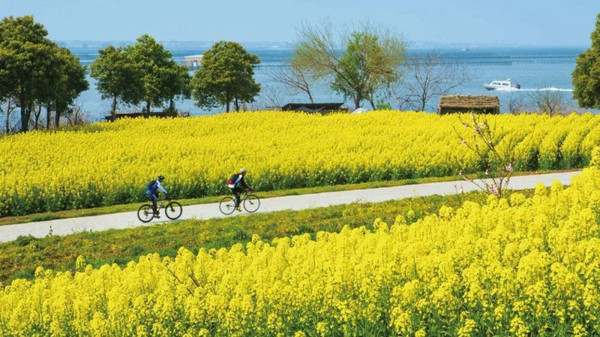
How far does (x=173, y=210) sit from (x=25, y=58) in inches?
682

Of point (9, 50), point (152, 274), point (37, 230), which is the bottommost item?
point (37, 230)

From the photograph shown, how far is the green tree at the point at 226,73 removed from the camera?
54094 mm

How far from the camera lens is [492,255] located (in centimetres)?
1025

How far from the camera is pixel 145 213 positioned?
23.1 metres

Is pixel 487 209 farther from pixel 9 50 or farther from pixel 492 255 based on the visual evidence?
pixel 9 50

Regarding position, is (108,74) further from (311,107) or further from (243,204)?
(243,204)

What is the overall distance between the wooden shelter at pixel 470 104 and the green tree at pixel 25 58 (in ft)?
67.9

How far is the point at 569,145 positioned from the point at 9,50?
2421 centimetres

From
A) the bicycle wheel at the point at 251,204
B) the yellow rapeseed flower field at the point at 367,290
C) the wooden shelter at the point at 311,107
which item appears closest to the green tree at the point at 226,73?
the wooden shelter at the point at 311,107

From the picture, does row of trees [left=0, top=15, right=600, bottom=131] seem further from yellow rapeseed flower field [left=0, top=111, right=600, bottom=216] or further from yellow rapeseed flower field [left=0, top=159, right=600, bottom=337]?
yellow rapeseed flower field [left=0, top=159, right=600, bottom=337]

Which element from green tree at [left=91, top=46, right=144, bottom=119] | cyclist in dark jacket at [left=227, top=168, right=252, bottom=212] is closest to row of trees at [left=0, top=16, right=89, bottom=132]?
green tree at [left=91, top=46, right=144, bottom=119]

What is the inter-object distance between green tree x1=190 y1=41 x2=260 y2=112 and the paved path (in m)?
28.8

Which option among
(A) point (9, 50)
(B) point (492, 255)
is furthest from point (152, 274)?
(A) point (9, 50)

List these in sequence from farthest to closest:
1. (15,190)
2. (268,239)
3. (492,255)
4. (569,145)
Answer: (569,145) < (15,190) < (268,239) < (492,255)
